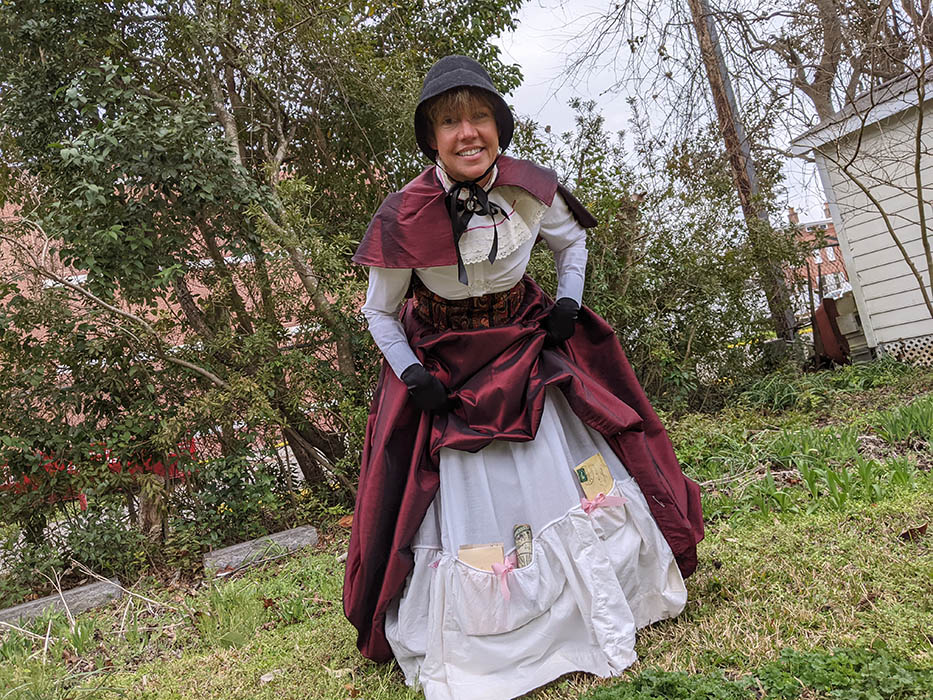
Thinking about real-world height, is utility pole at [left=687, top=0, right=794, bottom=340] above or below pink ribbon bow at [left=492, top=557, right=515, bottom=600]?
above

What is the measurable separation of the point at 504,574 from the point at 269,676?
1.05 m

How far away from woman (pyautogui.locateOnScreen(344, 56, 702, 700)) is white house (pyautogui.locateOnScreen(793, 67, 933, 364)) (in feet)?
15.9

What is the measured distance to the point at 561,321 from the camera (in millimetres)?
2283

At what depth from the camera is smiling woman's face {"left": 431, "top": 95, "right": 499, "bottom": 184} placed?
7.04 feet

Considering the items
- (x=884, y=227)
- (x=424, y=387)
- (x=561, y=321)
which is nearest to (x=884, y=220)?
(x=884, y=227)

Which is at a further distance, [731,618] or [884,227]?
Result: [884,227]

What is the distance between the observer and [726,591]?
238 centimetres

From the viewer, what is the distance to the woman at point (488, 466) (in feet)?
6.64

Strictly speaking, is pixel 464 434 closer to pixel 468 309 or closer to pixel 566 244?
pixel 468 309

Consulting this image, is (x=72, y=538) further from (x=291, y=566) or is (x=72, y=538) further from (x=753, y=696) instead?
(x=753, y=696)

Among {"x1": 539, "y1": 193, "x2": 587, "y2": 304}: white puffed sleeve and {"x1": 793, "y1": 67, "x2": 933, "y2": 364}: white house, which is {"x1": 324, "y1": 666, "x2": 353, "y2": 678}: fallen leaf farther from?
{"x1": 793, "y1": 67, "x2": 933, "y2": 364}: white house

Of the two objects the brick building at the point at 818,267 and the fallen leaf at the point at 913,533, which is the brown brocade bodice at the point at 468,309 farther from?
the brick building at the point at 818,267

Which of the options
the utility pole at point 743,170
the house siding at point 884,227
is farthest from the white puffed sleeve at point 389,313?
the house siding at point 884,227

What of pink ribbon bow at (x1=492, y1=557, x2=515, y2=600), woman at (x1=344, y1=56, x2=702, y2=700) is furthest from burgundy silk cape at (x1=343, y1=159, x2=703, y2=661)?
pink ribbon bow at (x1=492, y1=557, x2=515, y2=600)
